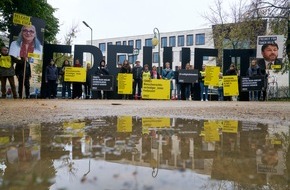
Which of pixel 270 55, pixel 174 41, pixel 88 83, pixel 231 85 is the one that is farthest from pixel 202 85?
pixel 174 41

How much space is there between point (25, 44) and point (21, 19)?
96 centimetres

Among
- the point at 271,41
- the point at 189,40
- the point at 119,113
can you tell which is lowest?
the point at 119,113

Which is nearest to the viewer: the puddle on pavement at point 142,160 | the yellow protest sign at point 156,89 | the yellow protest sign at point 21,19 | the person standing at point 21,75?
the puddle on pavement at point 142,160

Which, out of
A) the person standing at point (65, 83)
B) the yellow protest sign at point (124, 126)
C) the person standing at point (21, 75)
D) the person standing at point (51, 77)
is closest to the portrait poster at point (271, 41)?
the person standing at point (65, 83)

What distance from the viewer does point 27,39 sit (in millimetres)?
11633

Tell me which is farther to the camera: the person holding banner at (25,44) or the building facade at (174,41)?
the building facade at (174,41)

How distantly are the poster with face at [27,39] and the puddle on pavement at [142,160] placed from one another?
911 cm

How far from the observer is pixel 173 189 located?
4.52 ft

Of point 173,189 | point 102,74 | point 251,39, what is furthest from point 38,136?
point 251,39

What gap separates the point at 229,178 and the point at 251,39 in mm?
21987

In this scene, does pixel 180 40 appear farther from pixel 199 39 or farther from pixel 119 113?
pixel 119 113

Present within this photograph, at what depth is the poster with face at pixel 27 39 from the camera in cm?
1145

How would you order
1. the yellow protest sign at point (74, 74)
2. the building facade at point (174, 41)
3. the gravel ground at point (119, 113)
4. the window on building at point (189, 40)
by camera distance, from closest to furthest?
the gravel ground at point (119, 113), the yellow protest sign at point (74, 74), the building facade at point (174, 41), the window on building at point (189, 40)

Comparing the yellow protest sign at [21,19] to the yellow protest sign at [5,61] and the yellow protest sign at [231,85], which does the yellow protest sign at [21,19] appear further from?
the yellow protest sign at [231,85]
